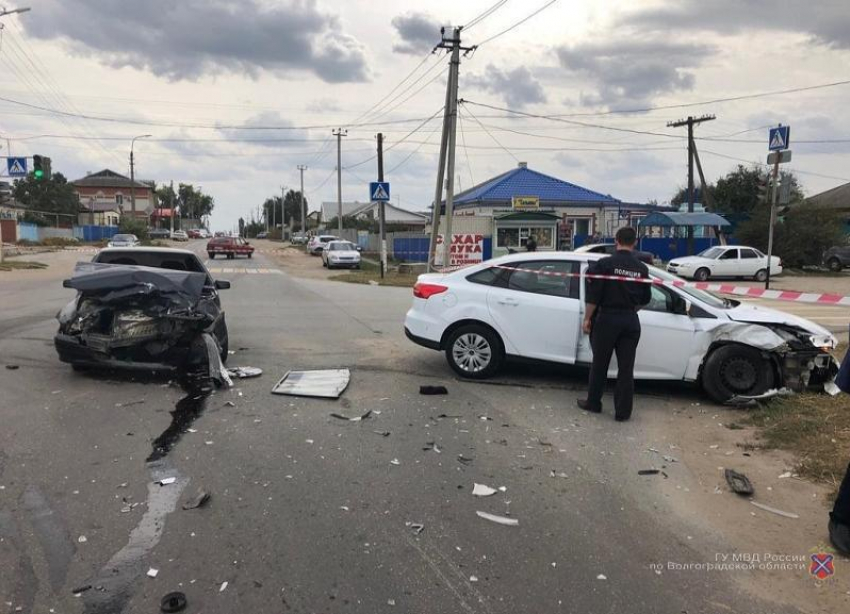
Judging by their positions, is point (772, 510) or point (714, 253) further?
point (714, 253)

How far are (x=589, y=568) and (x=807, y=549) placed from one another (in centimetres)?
136

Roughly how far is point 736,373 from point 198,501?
524 cm

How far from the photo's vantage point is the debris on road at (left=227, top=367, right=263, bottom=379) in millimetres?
7482

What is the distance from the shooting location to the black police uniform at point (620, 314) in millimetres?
5938

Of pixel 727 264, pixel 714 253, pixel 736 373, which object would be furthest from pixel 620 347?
pixel 714 253

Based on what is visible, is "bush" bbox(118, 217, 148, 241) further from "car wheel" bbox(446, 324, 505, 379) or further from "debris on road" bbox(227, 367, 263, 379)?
"car wheel" bbox(446, 324, 505, 379)

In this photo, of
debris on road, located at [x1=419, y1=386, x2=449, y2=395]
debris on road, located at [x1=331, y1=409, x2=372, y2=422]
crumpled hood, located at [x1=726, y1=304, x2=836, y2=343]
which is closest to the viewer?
debris on road, located at [x1=331, y1=409, x2=372, y2=422]

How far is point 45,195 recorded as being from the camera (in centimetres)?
7512

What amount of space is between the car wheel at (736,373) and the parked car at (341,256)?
2847 centimetres

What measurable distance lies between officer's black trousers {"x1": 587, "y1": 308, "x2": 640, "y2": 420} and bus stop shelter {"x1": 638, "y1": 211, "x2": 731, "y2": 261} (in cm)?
3048

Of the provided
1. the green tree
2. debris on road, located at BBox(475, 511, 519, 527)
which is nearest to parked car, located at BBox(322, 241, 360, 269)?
debris on road, located at BBox(475, 511, 519, 527)

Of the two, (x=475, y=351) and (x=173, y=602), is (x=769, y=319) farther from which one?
(x=173, y=602)

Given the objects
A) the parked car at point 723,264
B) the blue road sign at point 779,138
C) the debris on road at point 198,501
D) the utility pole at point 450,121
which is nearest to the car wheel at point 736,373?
the debris on road at point 198,501

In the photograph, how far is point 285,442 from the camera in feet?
17.1
